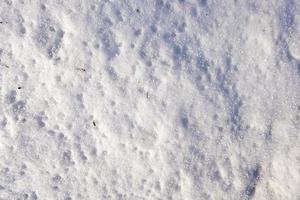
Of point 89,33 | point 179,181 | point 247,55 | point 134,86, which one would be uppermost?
point 247,55

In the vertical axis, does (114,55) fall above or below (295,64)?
below

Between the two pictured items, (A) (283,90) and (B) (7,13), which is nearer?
(B) (7,13)

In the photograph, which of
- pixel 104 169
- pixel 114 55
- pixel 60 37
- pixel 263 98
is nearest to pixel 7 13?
pixel 60 37

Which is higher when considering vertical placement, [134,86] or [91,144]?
[134,86]

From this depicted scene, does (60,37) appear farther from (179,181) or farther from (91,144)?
(179,181)

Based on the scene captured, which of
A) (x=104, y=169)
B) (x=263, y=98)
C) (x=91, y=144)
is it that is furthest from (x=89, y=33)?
(x=263, y=98)

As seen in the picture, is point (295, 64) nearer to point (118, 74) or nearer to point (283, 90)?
point (283, 90)
